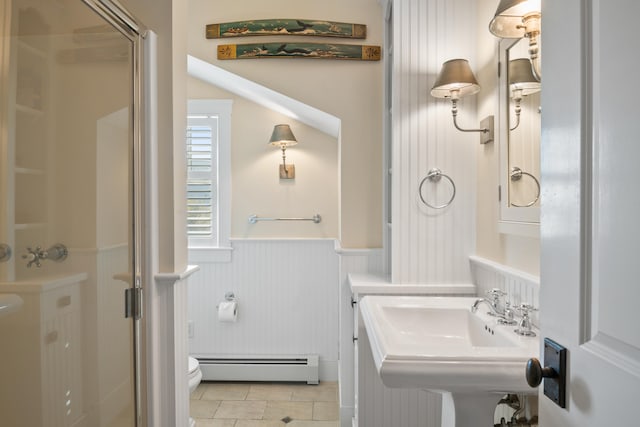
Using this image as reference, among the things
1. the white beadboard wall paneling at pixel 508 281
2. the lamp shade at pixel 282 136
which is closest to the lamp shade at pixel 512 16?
the white beadboard wall paneling at pixel 508 281

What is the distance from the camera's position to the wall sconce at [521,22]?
1.36 metres

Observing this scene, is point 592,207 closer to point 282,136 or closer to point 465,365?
point 465,365

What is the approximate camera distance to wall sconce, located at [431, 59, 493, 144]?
178 centimetres

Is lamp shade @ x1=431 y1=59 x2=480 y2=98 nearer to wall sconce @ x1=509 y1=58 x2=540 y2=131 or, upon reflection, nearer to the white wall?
wall sconce @ x1=509 y1=58 x2=540 y2=131

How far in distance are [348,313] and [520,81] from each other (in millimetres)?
1507

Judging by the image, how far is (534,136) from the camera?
1.46 metres

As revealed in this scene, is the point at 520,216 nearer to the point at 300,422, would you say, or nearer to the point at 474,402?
the point at 474,402

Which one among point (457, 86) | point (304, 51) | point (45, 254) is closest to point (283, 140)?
point (304, 51)

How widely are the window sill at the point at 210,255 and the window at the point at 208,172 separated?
0.05 meters

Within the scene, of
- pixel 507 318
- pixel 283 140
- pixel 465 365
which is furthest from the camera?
pixel 283 140

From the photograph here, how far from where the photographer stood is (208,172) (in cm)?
325

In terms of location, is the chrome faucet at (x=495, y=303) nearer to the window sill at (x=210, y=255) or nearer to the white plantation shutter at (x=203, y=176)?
the window sill at (x=210, y=255)

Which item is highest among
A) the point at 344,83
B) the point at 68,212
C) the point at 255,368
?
the point at 344,83

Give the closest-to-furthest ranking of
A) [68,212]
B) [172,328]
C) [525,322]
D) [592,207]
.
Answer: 1. [592,207]
2. [68,212]
3. [525,322]
4. [172,328]
